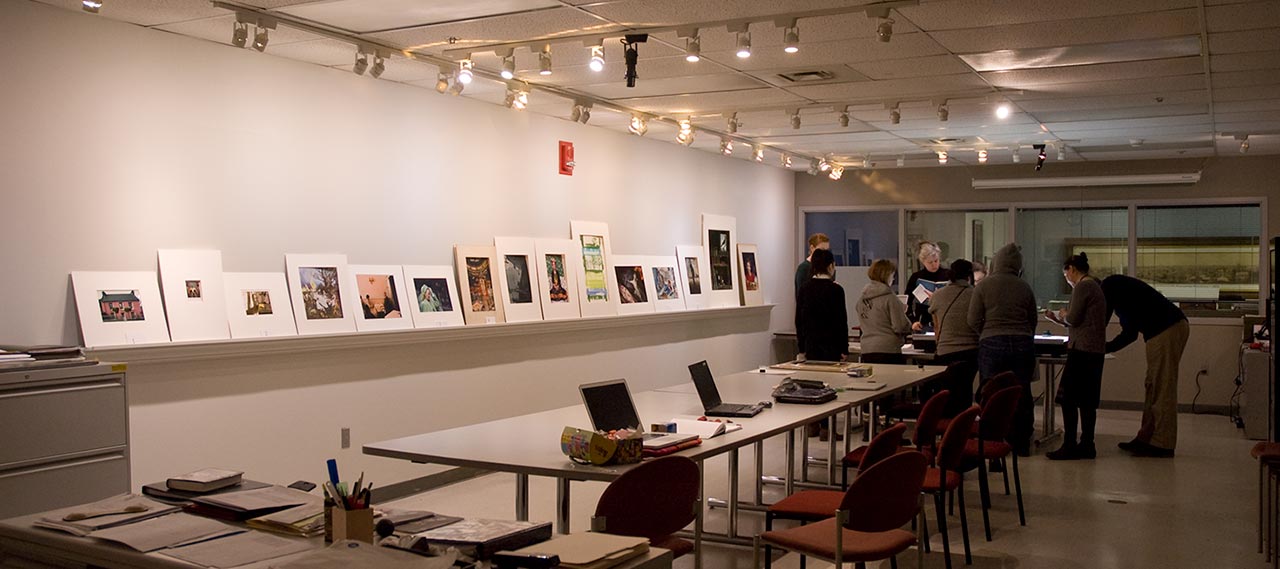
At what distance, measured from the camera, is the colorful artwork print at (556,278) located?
8414mm

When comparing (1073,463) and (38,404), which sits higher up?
(38,404)

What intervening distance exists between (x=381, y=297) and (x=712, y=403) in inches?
102

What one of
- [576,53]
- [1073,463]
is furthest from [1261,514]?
[576,53]

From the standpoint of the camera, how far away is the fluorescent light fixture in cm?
1153

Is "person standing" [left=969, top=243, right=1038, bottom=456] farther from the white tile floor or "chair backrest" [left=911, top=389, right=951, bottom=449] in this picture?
"chair backrest" [left=911, top=389, right=951, bottom=449]

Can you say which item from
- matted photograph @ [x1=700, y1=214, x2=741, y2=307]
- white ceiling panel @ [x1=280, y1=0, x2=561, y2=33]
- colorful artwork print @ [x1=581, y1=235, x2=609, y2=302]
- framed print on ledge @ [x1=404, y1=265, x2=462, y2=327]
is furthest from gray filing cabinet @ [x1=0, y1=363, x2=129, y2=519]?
matted photograph @ [x1=700, y1=214, x2=741, y2=307]

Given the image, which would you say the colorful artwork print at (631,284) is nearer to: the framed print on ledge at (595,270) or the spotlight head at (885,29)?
the framed print on ledge at (595,270)

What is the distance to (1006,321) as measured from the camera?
26.5ft

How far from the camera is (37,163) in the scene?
5.08 m

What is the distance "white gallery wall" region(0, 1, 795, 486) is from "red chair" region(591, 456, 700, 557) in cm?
99

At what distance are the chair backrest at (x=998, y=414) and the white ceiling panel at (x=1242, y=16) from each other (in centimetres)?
221

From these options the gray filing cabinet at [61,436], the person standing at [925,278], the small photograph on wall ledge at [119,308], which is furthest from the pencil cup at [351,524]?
the person standing at [925,278]

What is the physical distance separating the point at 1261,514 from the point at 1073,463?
9.06ft

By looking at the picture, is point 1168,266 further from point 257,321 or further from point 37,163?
point 37,163
